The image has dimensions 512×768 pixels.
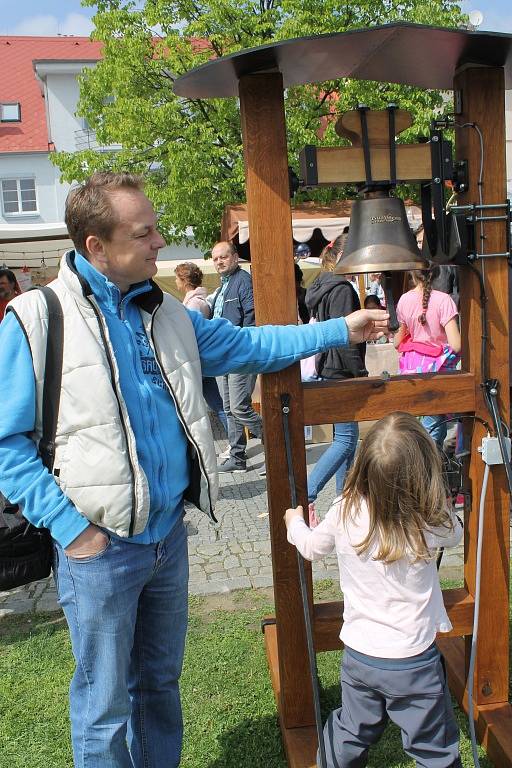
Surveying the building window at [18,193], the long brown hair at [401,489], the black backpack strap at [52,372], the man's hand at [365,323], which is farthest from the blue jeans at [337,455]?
the building window at [18,193]

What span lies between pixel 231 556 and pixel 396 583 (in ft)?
9.00

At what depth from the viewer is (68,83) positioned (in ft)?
101

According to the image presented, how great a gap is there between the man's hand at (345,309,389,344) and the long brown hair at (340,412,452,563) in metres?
0.54

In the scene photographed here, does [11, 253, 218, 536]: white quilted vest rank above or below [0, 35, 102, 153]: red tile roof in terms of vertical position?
below

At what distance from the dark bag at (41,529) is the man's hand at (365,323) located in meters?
1.04

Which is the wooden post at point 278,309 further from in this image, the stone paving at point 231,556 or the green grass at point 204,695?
the stone paving at point 231,556

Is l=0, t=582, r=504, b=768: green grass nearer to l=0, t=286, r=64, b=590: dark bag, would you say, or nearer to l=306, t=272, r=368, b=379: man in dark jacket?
l=0, t=286, r=64, b=590: dark bag

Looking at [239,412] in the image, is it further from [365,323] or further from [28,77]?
[28,77]

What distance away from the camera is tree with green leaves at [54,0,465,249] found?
46.6 feet

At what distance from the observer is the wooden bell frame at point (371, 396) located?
248 cm

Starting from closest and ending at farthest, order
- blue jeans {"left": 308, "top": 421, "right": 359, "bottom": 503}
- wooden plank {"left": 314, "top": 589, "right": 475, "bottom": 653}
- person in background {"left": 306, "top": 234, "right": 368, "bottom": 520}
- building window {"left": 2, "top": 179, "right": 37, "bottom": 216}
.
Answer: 1. wooden plank {"left": 314, "top": 589, "right": 475, "bottom": 653}
2. person in background {"left": 306, "top": 234, "right": 368, "bottom": 520}
3. blue jeans {"left": 308, "top": 421, "right": 359, "bottom": 503}
4. building window {"left": 2, "top": 179, "right": 37, "bottom": 216}

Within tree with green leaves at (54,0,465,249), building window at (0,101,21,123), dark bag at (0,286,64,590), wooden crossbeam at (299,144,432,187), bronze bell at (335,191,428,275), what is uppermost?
building window at (0,101,21,123)

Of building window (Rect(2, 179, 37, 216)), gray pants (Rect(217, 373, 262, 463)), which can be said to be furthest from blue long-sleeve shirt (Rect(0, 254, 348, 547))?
building window (Rect(2, 179, 37, 216))

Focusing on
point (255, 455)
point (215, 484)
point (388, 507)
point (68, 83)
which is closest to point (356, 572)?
point (388, 507)
